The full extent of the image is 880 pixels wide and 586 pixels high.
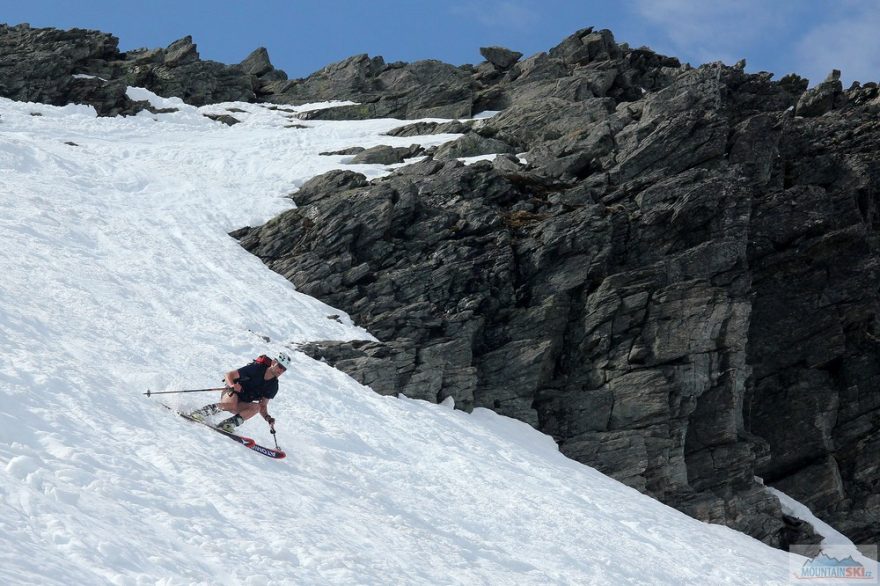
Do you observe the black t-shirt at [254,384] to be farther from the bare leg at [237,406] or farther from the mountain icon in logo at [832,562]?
the mountain icon in logo at [832,562]

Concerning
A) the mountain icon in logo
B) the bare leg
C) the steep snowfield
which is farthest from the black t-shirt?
the mountain icon in logo

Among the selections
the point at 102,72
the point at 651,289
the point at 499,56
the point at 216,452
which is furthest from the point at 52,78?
the point at 216,452

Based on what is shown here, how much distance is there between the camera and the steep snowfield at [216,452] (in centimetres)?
1047

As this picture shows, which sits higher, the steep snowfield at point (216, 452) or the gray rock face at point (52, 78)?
the gray rock face at point (52, 78)

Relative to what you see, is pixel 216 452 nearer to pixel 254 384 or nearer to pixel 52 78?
pixel 254 384

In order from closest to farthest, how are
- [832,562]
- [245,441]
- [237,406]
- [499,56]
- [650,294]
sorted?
[245,441], [237,406], [832,562], [650,294], [499,56]

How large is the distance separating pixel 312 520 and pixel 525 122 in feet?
120

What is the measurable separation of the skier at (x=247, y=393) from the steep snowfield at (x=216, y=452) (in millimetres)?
728

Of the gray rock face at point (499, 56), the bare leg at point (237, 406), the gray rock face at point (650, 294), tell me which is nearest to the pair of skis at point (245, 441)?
the bare leg at point (237, 406)

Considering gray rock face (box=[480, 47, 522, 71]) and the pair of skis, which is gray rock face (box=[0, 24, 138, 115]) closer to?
gray rock face (box=[480, 47, 522, 71])

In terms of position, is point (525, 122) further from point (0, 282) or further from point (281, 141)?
point (0, 282)

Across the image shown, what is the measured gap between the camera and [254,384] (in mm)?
16953

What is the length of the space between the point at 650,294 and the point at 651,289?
0.73ft

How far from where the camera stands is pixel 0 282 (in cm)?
2081
